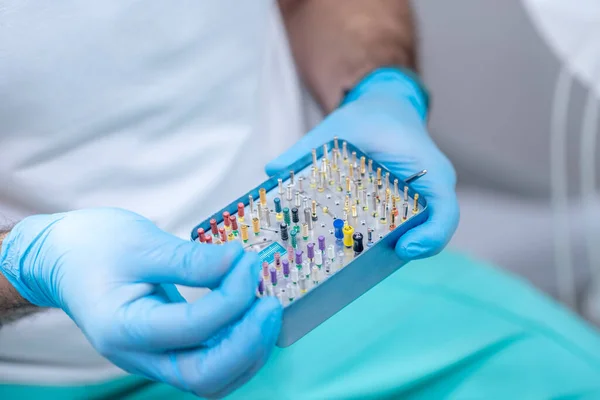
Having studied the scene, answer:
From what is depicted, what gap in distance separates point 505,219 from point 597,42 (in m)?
0.38

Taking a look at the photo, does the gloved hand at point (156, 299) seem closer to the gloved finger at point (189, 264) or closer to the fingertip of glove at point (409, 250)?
the gloved finger at point (189, 264)

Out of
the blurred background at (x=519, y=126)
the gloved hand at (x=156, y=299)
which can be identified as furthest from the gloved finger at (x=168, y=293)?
the blurred background at (x=519, y=126)

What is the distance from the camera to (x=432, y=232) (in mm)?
621

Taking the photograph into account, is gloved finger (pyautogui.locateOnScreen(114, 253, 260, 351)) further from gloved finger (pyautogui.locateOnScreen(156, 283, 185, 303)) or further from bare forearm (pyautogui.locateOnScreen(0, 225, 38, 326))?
bare forearm (pyautogui.locateOnScreen(0, 225, 38, 326))

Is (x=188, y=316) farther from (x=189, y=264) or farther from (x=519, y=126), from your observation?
(x=519, y=126)

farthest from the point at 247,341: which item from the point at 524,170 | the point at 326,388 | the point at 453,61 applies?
the point at 524,170

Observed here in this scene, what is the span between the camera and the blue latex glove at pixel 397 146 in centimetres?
67

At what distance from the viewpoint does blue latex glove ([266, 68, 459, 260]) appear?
0.67 m

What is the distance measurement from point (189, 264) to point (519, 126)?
33.0 inches

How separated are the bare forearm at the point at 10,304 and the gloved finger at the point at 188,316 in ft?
0.61

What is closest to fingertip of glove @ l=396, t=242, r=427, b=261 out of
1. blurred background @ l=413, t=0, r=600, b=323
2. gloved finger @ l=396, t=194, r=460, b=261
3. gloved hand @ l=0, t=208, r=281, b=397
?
gloved finger @ l=396, t=194, r=460, b=261

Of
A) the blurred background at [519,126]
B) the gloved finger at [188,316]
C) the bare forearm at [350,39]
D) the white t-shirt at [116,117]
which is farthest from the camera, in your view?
the blurred background at [519,126]

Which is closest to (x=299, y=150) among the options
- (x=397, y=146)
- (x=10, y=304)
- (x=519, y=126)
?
(x=397, y=146)

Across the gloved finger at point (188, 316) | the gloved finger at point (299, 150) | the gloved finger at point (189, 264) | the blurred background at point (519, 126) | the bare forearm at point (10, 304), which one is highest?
the gloved finger at point (189, 264)
